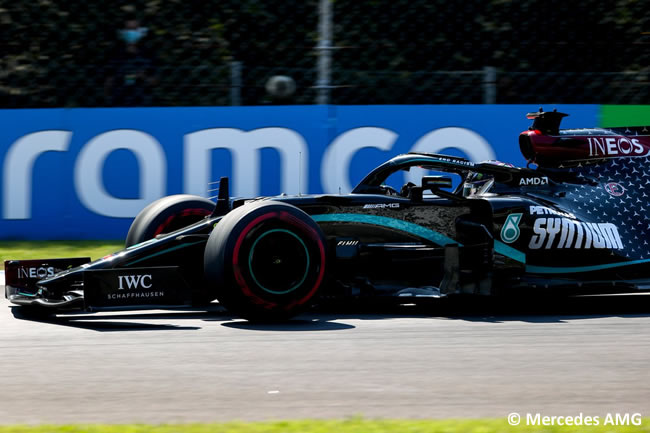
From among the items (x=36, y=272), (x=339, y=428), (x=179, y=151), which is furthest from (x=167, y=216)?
(x=339, y=428)

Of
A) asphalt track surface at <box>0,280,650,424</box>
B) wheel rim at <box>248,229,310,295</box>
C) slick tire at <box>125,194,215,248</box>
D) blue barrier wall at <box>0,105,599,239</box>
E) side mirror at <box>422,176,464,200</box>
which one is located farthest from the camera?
blue barrier wall at <box>0,105,599,239</box>

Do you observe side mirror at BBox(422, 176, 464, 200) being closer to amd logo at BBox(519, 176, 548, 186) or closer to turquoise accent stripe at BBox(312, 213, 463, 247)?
turquoise accent stripe at BBox(312, 213, 463, 247)

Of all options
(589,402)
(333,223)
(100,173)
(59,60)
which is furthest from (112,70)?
(589,402)

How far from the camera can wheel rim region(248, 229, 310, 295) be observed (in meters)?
6.34

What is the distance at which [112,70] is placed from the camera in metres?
11.0

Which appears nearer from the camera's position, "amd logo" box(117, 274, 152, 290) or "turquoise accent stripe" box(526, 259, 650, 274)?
"amd logo" box(117, 274, 152, 290)

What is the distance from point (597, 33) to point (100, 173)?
720cm

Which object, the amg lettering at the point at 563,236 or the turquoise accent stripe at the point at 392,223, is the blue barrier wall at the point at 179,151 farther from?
the amg lettering at the point at 563,236

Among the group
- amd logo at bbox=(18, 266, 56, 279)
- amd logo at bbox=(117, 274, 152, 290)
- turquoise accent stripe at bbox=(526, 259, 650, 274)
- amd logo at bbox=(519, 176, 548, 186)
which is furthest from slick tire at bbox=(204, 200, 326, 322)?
amd logo at bbox=(519, 176, 548, 186)

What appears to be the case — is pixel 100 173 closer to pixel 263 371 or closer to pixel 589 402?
pixel 263 371

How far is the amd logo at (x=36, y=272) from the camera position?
6.77m

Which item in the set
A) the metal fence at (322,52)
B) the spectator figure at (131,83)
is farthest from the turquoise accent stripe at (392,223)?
the spectator figure at (131,83)

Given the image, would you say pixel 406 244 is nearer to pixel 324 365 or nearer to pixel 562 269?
pixel 562 269

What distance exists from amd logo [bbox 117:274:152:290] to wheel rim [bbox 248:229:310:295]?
0.68 m
